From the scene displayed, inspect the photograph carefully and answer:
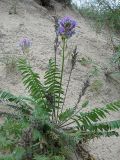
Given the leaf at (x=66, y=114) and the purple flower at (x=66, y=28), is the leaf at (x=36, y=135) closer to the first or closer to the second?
the leaf at (x=66, y=114)

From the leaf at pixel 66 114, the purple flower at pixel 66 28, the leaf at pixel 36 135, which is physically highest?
the purple flower at pixel 66 28

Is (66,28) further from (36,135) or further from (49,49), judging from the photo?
(49,49)

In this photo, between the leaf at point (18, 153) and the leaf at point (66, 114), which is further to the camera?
the leaf at point (66, 114)

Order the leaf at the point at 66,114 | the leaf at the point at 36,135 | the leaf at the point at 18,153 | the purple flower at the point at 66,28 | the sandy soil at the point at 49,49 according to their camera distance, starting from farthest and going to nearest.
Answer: the sandy soil at the point at 49,49
the leaf at the point at 66,114
the purple flower at the point at 66,28
the leaf at the point at 36,135
the leaf at the point at 18,153

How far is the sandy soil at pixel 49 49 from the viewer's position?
4.28 meters

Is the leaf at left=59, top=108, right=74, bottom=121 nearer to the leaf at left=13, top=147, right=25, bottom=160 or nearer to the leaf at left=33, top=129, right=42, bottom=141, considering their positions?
the leaf at left=33, top=129, right=42, bottom=141

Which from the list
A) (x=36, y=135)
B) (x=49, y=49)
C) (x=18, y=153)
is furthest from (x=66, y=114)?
(x=49, y=49)

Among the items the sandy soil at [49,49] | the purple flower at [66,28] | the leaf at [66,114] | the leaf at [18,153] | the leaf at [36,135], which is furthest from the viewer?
the sandy soil at [49,49]

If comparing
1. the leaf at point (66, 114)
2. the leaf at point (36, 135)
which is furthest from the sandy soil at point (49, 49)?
the leaf at point (36, 135)

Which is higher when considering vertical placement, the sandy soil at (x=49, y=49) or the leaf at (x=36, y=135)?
the sandy soil at (x=49, y=49)

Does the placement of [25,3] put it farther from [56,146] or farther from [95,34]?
[56,146]

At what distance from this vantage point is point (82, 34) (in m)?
6.30

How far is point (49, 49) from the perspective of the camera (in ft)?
17.4

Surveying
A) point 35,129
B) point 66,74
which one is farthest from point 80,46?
point 35,129
